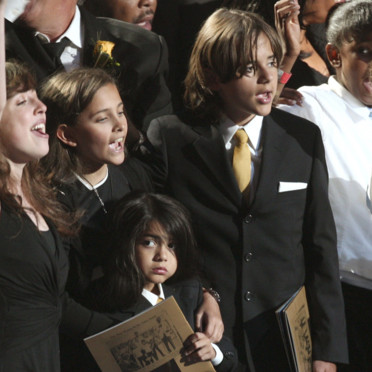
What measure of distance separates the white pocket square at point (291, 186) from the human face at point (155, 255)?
1.37 feet

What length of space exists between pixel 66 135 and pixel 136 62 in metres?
0.48

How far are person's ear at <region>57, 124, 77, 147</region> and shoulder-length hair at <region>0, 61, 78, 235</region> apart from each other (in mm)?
135

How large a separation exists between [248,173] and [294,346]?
0.55m

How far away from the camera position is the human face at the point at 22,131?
2143 millimetres

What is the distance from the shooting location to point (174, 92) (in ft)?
10.5

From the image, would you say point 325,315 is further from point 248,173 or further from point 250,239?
point 248,173

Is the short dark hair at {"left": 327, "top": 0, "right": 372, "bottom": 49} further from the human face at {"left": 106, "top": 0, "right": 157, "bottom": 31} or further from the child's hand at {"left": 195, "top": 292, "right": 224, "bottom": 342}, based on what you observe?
the child's hand at {"left": 195, "top": 292, "right": 224, "bottom": 342}

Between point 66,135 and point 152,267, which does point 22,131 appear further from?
point 152,267

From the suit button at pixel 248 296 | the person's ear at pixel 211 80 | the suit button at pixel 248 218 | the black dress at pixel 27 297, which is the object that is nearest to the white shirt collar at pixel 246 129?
the person's ear at pixel 211 80

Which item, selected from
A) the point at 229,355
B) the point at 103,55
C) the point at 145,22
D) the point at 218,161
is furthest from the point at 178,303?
the point at 145,22

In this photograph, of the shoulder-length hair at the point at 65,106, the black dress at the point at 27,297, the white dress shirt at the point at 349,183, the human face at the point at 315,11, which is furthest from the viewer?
the human face at the point at 315,11

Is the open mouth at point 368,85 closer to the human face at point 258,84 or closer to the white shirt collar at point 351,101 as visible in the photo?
the white shirt collar at point 351,101

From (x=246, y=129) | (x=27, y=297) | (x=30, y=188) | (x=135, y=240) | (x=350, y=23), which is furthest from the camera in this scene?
(x=350, y=23)

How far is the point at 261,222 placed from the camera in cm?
256
